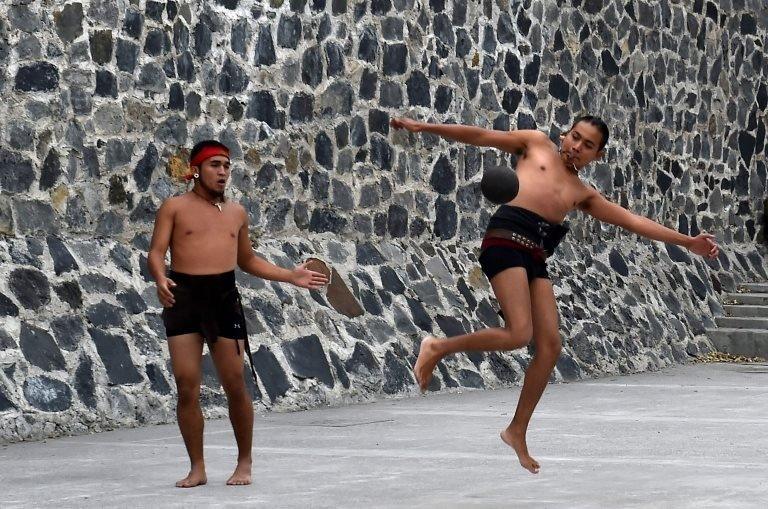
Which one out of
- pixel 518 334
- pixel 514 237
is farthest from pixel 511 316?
pixel 514 237

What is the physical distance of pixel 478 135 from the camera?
8.92 metres

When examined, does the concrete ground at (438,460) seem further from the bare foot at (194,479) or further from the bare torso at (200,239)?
the bare torso at (200,239)

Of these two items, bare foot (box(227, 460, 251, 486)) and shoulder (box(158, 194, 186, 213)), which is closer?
bare foot (box(227, 460, 251, 486))

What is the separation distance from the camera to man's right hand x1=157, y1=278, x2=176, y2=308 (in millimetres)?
7844

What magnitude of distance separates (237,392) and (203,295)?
1.53 ft

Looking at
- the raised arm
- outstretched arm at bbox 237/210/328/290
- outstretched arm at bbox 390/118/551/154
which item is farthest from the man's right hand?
outstretched arm at bbox 390/118/551/154

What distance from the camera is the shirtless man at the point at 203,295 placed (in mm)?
8133

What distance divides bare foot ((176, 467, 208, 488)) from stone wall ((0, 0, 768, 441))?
2363mm

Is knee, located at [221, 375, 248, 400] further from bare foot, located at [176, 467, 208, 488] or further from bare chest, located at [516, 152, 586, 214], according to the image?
bare chest, located at [516, 152, 586, 214]

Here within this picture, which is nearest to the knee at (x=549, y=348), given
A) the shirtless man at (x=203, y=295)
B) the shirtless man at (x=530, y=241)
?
the shirtless man at (x=530, y=241)

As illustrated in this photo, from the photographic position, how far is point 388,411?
1204 cm

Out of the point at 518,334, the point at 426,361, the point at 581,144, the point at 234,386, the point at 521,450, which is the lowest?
the point at 521,450

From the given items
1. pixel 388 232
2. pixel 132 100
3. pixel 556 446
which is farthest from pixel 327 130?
pixel 556 446

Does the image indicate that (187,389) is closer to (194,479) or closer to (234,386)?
(234,386)
